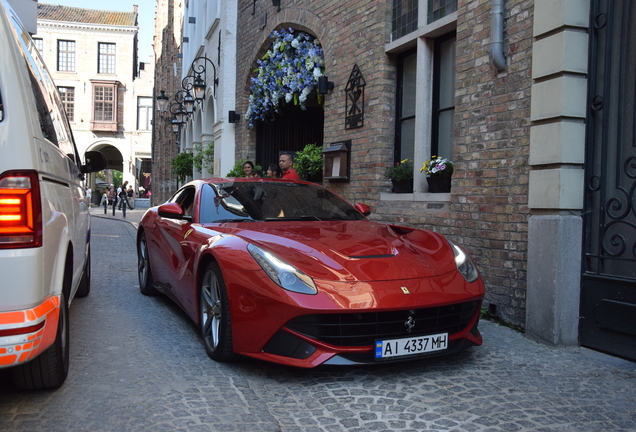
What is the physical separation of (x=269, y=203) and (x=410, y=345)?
73.3 inches

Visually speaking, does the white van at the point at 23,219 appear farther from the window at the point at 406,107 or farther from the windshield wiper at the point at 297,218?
the window at the point at 406,107

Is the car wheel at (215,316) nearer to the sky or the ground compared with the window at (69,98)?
Answer: nearer to the ground

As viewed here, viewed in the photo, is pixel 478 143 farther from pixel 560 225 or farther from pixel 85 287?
pixel 85 287

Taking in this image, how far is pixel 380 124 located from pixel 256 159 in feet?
20.0

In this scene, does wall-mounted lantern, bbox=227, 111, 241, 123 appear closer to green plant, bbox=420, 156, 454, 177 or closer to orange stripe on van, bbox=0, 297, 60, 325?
green plant, bbox=420, 156, 454, 177

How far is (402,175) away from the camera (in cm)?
716

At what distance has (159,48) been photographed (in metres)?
43.0

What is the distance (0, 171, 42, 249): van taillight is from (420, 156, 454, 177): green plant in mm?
4637

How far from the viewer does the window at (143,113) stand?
160 ft

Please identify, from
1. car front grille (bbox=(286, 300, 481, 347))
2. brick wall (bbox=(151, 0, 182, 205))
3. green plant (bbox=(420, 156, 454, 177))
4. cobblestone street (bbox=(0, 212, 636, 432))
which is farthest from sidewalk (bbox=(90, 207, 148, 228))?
car front grille (bbox=(286, 300, 481, 347))

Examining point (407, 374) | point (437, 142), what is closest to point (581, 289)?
point (407, 374)

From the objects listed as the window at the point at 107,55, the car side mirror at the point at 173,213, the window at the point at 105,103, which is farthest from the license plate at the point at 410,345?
the window at the point at 107,55

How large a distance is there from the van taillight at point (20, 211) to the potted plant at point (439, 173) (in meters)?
4.65

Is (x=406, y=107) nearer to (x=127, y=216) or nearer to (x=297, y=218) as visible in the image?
(x=297, y=218)
